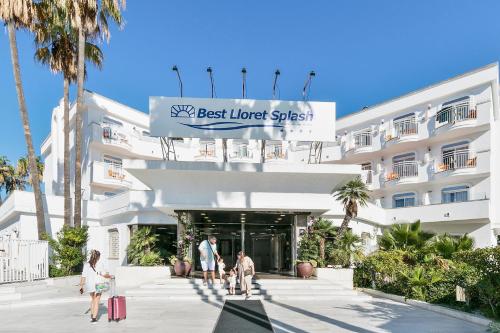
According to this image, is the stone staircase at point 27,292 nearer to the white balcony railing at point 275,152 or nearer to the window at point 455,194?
the white balcony railing at point 275,152

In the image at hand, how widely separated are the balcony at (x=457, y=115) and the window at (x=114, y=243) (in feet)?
72.7

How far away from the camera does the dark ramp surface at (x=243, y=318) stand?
9.28 m

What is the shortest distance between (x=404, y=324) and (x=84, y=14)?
19.1m

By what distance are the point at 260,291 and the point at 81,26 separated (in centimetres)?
1487

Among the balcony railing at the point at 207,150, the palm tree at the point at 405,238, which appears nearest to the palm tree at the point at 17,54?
the palm tree at the point at 405,238

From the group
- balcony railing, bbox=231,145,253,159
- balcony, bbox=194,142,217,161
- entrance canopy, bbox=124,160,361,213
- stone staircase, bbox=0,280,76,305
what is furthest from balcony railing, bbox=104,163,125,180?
stone staircase, bbox=0,280,76,305

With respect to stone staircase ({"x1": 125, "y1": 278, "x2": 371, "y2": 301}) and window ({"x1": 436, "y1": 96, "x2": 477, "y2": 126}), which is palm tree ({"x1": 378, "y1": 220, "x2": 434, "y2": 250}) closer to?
stone staircase ({"x1": 125, "y1": 278, "x2": 371, "y2": 301})

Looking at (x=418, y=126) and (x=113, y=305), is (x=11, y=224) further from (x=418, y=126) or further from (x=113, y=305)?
(x=418, y=126)

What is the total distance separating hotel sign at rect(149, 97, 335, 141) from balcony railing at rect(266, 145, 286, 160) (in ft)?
64.6

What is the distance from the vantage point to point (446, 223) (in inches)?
1077

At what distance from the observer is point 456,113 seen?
27906 mm

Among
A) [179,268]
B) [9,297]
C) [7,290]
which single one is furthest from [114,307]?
[179,268]

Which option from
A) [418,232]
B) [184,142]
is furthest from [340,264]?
[184,142]

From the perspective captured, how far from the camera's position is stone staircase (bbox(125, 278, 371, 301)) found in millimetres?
14062
